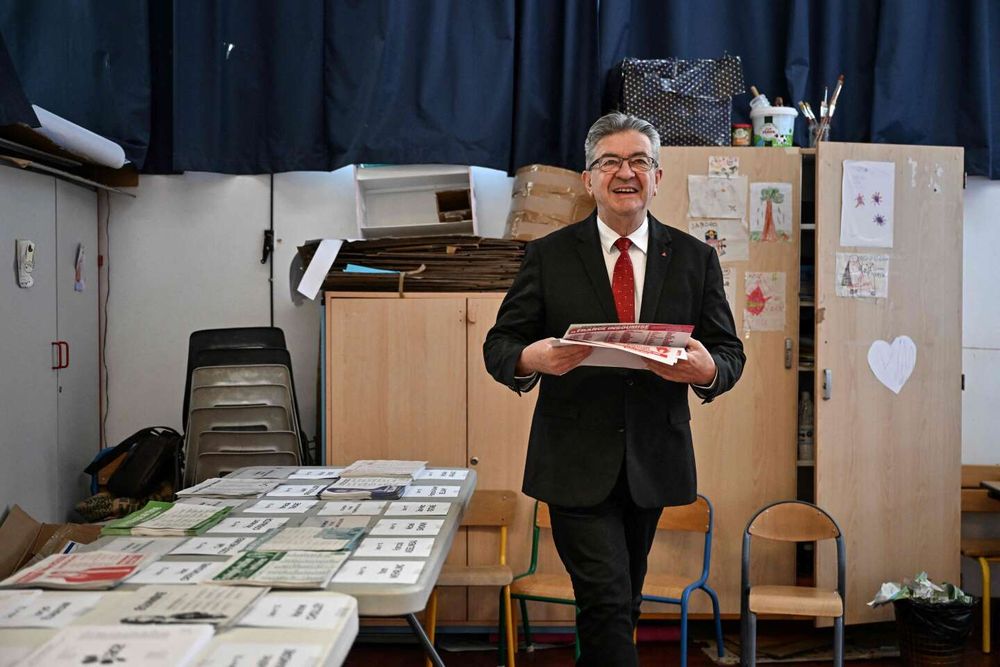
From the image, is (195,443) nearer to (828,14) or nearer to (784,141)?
(784,141)

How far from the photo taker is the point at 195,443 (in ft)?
10.7

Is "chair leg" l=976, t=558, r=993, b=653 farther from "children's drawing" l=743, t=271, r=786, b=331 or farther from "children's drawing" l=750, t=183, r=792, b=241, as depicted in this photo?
"children's drawing" l=750, t=183, r=792, b=241

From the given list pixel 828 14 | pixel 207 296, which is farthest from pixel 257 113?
pixel 828 14

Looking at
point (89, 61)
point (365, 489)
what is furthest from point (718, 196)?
point (89, 61)

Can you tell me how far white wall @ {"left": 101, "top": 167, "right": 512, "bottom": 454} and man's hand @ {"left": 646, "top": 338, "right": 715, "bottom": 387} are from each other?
208 cm

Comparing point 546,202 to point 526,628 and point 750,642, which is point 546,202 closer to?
point 526,628

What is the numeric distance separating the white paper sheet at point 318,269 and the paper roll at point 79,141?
893 millimetres

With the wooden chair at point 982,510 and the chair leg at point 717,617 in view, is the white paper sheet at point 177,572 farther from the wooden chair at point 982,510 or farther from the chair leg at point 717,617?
the wooden chair at point 982,510

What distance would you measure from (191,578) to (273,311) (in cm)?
259

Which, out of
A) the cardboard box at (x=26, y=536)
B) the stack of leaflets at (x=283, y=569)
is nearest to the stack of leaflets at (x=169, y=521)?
the stack of leaflets at (x=283, y=569)

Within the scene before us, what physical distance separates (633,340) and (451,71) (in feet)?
7.72

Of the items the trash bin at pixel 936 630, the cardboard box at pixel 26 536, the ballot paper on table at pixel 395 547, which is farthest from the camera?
the trash bin at pixel 936 630

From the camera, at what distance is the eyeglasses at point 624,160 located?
213cm

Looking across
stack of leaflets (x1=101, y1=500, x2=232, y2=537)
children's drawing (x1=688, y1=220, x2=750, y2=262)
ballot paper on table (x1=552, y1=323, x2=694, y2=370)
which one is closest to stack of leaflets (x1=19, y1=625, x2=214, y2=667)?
stack of leaflets (x1=101, y1=500, x2=232, y2=537)
